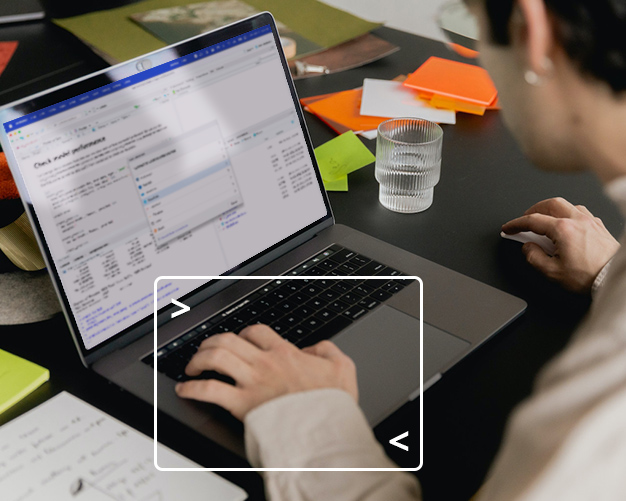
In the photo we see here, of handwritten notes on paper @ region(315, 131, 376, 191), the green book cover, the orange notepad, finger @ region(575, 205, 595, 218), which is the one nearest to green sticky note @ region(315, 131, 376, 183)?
handwritten notes on paper @ region(315, 131, 376, 191)

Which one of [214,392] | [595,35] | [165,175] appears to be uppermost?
[595,35]

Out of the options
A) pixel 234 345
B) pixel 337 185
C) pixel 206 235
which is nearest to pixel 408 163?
pixel 337 185

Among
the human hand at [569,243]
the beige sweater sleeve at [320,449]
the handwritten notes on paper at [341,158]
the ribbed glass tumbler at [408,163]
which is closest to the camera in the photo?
the beige sweater sleeve at [320,449]

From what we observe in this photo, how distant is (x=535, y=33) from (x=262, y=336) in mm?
432

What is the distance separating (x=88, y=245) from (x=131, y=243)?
0.06 meters

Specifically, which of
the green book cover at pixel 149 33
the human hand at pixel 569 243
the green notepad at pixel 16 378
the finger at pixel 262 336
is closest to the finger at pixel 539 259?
the human hand at pixel 569 243

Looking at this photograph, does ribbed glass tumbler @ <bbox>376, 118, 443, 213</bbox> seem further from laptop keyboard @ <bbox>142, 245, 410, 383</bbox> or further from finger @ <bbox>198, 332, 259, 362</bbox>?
finger @ <bbox>198, 332, 259, 362</bbox>

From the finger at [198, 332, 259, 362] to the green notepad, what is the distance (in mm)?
198

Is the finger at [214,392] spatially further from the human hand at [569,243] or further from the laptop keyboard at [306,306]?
the human hand at [569,243]

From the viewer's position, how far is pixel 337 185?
1230 mm

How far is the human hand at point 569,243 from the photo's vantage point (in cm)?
96

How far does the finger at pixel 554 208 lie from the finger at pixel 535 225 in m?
0.03

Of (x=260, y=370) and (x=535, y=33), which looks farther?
(x=260, y=370)

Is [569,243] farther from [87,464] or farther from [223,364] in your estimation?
[87,464]
